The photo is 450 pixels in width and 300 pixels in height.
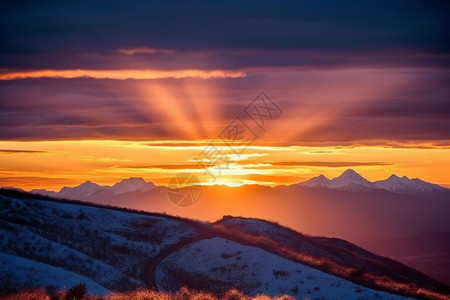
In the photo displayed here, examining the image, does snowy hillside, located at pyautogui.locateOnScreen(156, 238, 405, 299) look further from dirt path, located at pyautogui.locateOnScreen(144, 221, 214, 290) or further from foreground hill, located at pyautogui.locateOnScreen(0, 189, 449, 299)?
dirt path, located at pyautogui.locateOnScreen(144, 221, 214, 290)

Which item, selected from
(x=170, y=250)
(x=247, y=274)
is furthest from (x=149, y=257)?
(x=247, y=274)

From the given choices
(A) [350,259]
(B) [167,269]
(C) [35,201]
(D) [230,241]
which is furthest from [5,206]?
(A) [350,259]

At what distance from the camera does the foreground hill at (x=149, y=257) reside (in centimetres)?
4872

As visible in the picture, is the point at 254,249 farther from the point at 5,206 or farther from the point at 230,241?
the point at 5,206

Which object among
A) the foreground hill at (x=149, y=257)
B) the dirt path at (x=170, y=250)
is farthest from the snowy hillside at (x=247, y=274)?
the dirt path at (x=170, y=250)

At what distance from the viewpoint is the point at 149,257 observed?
2457 inches

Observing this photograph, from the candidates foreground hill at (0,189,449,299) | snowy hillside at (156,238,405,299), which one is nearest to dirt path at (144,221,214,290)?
foreground hill at (0,189,449,299)

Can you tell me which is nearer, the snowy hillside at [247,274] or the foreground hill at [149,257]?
the foreground hill at [149,257]

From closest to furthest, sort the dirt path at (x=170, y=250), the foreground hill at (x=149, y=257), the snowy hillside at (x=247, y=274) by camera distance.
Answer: the foreground hill at (x=149, y=257), the snowy hillside at (x=247, y=274), the dirt path at (x=170, y=250)

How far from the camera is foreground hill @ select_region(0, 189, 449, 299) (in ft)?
160

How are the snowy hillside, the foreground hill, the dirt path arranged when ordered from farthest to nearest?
1. the dirt path
2. the snowy hillside
3. the foreground hill

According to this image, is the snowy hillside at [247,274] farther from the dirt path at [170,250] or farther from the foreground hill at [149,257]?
the dirt path at [170,250]

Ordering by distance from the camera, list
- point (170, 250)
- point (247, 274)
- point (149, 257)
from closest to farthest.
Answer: point (247, 274), point (149, 257), point (170, 250)

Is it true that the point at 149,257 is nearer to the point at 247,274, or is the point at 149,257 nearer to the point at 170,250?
the point at 170,250
